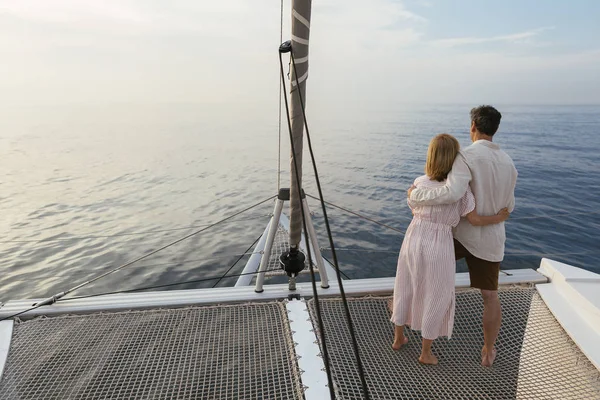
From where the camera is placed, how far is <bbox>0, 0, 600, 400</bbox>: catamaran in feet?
8.13

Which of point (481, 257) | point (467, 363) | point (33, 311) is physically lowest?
point (467, 363)

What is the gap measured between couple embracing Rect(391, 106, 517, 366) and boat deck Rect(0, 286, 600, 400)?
13.2 inches

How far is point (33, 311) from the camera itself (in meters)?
3.14

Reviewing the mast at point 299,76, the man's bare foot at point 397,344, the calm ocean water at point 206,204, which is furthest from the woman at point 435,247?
the calm ocean water at point 206,204

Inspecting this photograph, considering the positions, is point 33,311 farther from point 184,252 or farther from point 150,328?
point 184,252

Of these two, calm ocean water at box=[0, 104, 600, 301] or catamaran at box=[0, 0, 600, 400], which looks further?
calm ocean water at box=[0, 104, 600, 301]

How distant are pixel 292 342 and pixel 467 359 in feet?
4.43

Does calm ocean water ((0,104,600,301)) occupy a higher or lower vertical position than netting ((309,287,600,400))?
lower

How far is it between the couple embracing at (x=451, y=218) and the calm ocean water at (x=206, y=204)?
4.06 meters

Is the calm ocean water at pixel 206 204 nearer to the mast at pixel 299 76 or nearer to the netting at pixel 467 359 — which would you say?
the netting at pixel 467 359

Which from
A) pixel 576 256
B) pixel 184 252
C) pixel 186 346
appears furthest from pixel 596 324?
pixel 184 252

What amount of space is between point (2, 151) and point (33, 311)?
2936cm

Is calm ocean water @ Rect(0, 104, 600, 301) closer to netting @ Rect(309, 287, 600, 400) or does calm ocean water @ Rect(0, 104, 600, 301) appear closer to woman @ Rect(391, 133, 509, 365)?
netting @ Rect(309, 287, 600, 400)

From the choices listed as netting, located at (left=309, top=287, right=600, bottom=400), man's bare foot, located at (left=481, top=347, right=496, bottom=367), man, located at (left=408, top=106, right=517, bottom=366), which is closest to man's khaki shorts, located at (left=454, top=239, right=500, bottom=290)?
man, located at (left=408, top=106, right=517, bottom=366)
